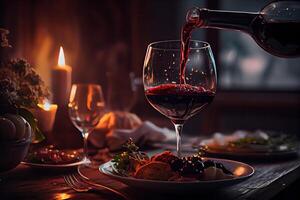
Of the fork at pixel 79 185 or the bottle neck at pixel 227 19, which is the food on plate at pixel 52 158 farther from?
the bottle neck at pixel 227 19

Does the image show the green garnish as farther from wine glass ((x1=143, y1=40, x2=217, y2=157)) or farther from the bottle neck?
the bottle neck

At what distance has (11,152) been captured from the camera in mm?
1011

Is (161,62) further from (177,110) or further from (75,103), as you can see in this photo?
(75,103)

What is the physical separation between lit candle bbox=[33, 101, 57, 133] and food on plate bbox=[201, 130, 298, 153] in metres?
0.41

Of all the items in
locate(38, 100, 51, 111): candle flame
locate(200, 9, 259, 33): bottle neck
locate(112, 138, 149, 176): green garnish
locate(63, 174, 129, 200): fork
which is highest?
locate(200, 9, 259, 33): bottle neck

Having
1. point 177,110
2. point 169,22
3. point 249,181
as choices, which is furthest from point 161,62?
point 169,22

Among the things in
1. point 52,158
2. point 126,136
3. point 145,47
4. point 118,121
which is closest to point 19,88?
point 52,158

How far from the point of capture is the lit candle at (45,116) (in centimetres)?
131


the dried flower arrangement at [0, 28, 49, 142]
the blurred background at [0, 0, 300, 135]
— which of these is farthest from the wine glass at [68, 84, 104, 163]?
the blurred background at [0, 0, 300, 135]

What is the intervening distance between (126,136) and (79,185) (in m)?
0.48

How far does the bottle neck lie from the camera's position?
1.12 meters

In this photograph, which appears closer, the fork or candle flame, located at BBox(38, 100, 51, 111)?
the fork

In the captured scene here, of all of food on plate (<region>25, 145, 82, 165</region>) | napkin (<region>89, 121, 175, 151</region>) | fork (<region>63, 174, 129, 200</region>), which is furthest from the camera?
napkin (<region>89, 121, 175, 151</region>)

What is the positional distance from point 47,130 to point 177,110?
0.43m
